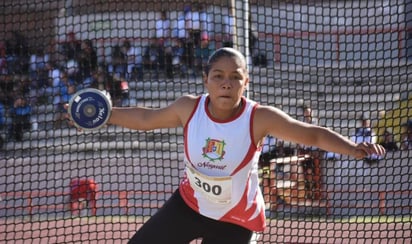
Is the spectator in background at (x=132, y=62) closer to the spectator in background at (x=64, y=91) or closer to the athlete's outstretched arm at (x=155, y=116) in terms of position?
the spectator in background at (x=64, y=91)

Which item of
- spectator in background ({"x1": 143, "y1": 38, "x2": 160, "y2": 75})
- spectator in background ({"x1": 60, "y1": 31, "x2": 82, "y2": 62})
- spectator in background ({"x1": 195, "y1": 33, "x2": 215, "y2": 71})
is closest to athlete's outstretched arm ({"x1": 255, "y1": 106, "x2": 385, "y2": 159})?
spectator in background ({"x1": 195, "y1": 33, "x2": 215, "y2": 71})

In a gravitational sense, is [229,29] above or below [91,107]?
above

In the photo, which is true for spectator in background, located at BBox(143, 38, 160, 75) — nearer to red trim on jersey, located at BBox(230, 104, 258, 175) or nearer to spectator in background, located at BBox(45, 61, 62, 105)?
spectator in background, located at BBox(45, 61, 62, 105)

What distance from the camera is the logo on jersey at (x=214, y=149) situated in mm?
4336

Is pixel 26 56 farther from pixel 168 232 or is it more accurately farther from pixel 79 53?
pixel 168 232

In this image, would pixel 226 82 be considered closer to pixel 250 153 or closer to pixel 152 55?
pixel 250 153

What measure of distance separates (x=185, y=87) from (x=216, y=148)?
859 centimetres

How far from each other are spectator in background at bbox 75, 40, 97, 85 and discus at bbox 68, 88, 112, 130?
7371 millimetres

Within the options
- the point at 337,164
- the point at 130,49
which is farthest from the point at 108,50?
the point at 337,164

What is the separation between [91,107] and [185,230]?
98cm

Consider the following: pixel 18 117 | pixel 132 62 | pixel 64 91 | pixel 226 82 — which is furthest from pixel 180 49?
pixel 226 82

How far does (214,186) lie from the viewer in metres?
4.36

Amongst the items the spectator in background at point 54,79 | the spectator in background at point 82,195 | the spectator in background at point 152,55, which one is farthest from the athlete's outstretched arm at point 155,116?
the spectator in background at point 54,79

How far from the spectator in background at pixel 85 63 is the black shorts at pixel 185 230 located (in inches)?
308
